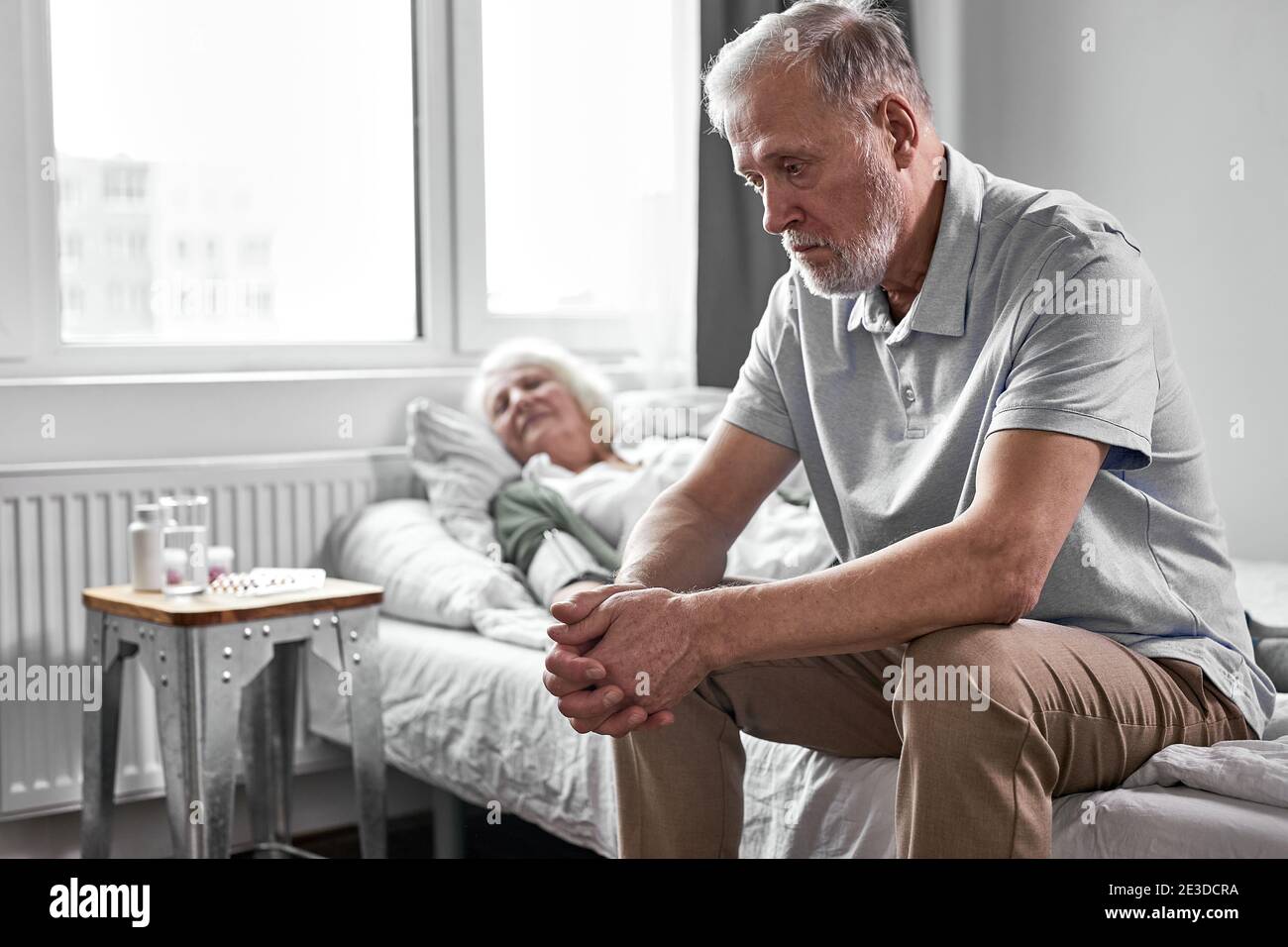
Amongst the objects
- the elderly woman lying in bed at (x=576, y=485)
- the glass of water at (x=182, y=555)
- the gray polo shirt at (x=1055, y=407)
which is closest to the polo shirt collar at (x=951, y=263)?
the gray polo shirt at (x=1055, y=407)

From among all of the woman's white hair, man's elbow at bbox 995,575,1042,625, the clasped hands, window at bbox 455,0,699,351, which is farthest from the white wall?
the clasped hands

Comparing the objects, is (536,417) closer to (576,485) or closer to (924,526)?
(576,485)

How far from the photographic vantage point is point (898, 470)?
138cm

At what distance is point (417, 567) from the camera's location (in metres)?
2.22

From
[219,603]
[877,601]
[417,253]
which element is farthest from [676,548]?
[417,253]

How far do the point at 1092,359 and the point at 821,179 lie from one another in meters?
0.33

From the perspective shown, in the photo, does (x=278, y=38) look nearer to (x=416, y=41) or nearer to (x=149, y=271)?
(x=416, y=41)

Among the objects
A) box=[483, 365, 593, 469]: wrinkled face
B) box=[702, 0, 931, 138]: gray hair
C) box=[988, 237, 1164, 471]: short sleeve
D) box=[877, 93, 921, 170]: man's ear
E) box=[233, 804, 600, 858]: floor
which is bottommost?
box=[233, 804, 600, 858]: floor

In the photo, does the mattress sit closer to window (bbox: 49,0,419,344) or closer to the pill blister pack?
the pill blister pack

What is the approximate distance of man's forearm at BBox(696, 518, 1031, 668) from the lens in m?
1.12

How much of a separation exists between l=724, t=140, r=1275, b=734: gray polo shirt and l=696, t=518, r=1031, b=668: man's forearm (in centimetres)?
13

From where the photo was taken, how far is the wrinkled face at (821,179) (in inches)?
52.4
